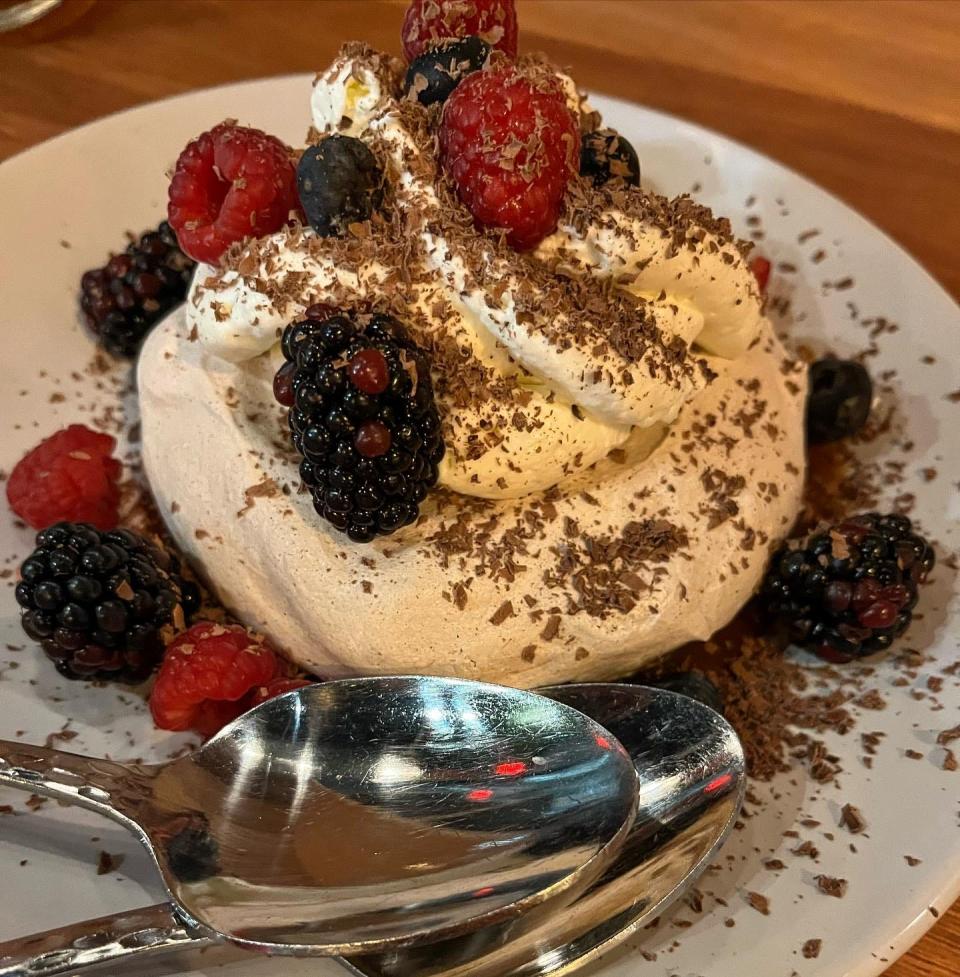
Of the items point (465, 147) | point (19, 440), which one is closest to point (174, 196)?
point (465, 147)

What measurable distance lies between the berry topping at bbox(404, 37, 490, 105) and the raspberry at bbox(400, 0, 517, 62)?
5 cm

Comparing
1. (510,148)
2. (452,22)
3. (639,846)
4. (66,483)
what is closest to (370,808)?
(639,846)

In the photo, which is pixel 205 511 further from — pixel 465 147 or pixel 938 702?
pixel 938 702

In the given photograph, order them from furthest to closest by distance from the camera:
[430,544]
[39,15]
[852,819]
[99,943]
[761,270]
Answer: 1. [39,15]
2. [761,270]
3. [430,544]
4. [852,819]
5. [99,943]

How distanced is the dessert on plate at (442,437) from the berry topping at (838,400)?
258 mm

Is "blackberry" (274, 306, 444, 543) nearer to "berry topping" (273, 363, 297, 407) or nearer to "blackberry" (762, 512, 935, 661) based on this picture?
"berry topping" (273, 363, 297, 407)

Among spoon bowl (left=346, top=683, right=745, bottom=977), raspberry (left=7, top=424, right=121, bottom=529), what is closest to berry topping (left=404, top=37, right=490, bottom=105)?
raspberry (left=7, top=424, right=121, bottom=529)

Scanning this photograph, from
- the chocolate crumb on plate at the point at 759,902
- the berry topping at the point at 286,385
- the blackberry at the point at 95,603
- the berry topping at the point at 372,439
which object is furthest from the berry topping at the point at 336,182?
the chocolate crumb on plate at the point at 759,902

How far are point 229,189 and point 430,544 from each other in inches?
23.9

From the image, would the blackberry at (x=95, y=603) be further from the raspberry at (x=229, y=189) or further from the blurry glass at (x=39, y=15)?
the blurry glass at (x=39, y=15)

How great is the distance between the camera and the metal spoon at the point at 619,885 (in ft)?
3.09

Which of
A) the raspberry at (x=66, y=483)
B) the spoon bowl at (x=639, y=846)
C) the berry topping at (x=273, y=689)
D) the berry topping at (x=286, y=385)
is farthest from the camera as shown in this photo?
the raspberry at (x=66, y=483)

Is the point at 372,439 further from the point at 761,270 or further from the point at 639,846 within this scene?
the point at 761,270

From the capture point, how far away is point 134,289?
158 cm
